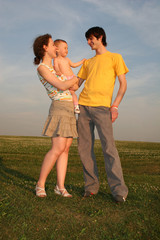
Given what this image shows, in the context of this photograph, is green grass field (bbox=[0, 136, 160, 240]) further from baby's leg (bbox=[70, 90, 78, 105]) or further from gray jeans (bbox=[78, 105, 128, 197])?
baby's leg (bbox=[70, 90, 78, 105])

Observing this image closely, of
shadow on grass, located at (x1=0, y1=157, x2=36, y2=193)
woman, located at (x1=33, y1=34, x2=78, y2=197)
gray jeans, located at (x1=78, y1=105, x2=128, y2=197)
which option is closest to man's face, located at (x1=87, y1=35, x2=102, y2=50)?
woman, located at (x1=33, y1=34, x2=78, y2=197)

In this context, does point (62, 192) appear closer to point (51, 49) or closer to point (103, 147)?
point (103, 147)

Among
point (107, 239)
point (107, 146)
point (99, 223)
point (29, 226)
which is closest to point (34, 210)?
point (29, 226)

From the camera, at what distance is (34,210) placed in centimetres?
468

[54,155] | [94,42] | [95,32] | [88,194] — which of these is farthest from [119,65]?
[88,194]

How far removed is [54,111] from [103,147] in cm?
135

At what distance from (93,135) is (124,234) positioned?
2.58 metres

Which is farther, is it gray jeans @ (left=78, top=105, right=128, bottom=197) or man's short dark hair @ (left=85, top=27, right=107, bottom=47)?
man's short dark hair @ (left=85, top=27, right=107, bottom=47)

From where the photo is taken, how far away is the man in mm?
5437

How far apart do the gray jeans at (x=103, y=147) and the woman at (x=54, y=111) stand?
34cm

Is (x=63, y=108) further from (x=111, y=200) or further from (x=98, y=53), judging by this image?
(x=111, y=200)

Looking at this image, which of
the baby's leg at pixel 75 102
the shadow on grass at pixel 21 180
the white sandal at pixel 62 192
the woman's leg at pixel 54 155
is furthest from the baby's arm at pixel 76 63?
the shadow on grass at pixel 21 180

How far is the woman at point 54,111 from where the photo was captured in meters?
5.34

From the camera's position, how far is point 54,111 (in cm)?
549
